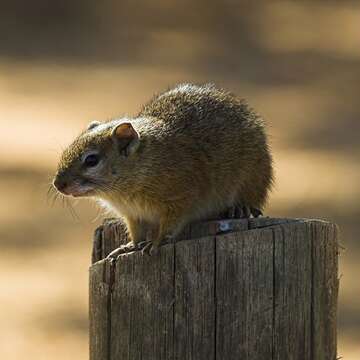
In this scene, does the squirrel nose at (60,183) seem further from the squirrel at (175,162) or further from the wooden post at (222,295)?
the wooden post at (222,295)

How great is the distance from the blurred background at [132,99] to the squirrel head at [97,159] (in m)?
3.53

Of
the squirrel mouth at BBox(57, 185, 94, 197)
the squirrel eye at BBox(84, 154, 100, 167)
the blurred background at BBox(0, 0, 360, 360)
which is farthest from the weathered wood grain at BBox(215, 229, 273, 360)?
the blurred background at BBox(0, 0, 360, 360)

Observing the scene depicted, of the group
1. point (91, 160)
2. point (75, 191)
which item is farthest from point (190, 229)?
point (91, 160)

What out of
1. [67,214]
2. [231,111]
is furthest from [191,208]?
[67,214]

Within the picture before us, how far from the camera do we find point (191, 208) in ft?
16.4

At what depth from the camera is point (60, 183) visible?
195 inches

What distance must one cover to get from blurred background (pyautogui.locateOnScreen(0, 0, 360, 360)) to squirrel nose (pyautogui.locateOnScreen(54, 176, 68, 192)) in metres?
3.73

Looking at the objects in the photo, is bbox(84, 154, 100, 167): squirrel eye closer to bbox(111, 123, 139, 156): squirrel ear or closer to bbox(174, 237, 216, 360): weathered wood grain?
bbox(111, 123, 139, 156): squirrel ear

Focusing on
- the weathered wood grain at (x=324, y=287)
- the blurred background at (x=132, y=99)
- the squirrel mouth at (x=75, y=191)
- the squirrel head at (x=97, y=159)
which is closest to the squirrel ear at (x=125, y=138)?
the squirrel head at (x=97, y=159)

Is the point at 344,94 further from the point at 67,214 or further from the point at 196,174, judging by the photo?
the point at 196,174

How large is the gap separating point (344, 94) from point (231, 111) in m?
8.16

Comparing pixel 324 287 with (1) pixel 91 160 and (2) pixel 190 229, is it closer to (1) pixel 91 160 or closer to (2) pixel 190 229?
(2) pixel 190 229

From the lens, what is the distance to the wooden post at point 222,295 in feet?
12.7

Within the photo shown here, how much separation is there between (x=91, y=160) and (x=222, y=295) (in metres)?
1.46
